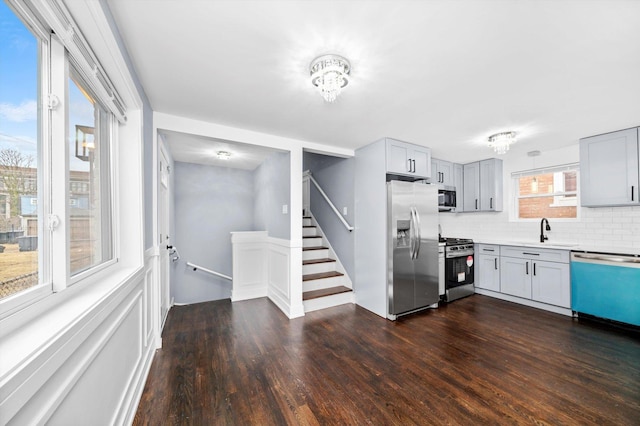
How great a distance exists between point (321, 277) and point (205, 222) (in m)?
2.35

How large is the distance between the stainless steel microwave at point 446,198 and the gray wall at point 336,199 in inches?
63.8

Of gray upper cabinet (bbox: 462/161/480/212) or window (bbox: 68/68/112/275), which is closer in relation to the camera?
window (bbox: 68/68/112/275)

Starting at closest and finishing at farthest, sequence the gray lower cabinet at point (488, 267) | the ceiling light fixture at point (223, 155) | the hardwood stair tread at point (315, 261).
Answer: the ceiling light fixture at point (223, 155)
the gray lower cabinet at point (488, 267)
the hardwood stair tread at point (315, 261)

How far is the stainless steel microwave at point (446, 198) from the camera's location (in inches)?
169

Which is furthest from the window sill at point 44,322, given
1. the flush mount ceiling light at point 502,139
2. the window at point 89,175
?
the flush mount ceiling light at point 502,139

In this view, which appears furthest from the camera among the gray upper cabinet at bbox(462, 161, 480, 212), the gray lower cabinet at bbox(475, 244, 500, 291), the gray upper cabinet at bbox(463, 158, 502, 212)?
the gray upper cabinet at bbox(462, 161, 480, 212)

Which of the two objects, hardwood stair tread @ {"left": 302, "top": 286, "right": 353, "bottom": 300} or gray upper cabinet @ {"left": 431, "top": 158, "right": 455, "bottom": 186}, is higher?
gray upper cabinet @ {"left": 431, "top": 158, "right": 455, "bottom": 186}

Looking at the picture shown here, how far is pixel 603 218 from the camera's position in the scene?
339cm

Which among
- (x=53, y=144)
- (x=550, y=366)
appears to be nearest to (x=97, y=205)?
(x=53, y=144)

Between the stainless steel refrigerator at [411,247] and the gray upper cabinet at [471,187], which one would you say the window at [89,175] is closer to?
the stainless steel refrigerator at [411,247]

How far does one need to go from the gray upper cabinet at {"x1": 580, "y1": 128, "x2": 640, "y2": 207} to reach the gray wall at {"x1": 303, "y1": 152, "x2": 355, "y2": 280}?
3034 millimetres

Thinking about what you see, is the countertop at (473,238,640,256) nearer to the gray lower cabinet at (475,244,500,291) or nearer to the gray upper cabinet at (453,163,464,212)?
the gray lower cabinet at (475,244,500,291)

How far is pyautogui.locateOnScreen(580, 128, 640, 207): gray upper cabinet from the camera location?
115 inches

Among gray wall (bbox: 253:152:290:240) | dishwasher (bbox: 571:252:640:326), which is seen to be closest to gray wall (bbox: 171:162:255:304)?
gray wall (bbox: 253:152:290:240)
